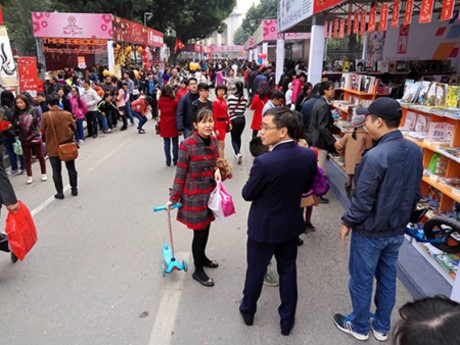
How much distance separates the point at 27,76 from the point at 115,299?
810 cm

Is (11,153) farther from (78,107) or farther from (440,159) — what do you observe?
(440,159)

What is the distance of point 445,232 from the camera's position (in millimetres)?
2436

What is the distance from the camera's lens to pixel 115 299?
359 cm

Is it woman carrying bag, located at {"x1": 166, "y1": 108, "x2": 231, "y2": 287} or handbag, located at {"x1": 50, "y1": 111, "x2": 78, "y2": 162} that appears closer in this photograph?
woman carrying bag, located at {"x1": 166, "y1": 108, "x2": 231, "y2": 287}

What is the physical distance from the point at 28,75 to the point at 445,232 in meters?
10.1

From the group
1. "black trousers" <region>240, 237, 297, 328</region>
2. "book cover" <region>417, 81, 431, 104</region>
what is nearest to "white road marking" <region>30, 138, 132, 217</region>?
"black trousers" <region>240, 237, 297, 328</region>

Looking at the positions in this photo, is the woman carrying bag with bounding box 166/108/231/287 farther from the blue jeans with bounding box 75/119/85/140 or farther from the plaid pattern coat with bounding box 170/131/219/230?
the blue jeans with bounding box 75/119/85/140

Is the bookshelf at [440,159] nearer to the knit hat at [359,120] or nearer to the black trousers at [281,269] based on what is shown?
the knit hat at [359,120]

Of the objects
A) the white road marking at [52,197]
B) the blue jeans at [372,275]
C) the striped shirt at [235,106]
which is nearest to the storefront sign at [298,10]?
the striped shirt at [235,106]

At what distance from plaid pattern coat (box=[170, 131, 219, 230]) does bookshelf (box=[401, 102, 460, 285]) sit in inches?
96.5

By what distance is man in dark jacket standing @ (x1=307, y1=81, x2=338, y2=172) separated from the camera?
5609 millimetres

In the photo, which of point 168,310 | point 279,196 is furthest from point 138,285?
point 279,196

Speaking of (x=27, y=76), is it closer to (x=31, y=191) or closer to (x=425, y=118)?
(x=31, y=191)

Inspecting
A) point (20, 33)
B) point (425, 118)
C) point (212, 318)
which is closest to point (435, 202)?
point (425, 118)
